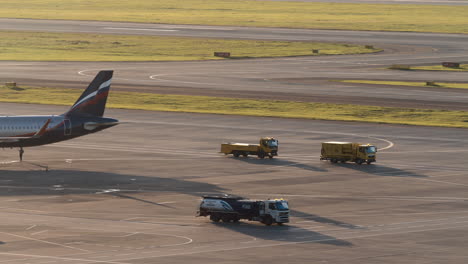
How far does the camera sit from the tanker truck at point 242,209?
72.7 metres

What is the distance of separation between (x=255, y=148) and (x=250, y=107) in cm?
4256

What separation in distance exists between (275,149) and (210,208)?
114 ft

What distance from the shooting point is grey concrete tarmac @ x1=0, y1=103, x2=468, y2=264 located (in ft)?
208

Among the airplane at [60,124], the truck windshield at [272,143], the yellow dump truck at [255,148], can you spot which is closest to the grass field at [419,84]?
the yellow dump truck at [255,148]

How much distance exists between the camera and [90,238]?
218ft

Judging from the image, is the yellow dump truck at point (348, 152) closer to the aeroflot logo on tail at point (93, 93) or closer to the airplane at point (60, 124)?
the airplane at point (60, 124)

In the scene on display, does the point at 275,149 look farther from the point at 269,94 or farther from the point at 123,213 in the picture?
the point at 269,94

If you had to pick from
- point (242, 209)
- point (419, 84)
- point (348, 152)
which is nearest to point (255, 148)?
point (348, 152)

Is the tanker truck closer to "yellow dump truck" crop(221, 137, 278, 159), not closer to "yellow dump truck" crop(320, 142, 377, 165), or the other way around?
"yellow dump truck" crop(320, 142, 377, 165)

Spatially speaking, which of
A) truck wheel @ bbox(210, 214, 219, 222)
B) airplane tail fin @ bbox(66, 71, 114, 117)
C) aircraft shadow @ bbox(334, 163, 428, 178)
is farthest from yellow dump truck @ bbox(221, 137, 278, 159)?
truck wheel @ bbox(210, 214, 219, 222)

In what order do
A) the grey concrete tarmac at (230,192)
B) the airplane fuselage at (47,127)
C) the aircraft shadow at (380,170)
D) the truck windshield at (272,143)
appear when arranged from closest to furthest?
the grey concrete tarmac at (230,192)
the aircraft shadow at (380,170)
the airplane fuselage at (47,127)
the truck windshield at (272,143)

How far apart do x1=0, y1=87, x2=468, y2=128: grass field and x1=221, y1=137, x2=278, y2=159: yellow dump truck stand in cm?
3404

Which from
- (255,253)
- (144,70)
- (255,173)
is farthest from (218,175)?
(144,70)

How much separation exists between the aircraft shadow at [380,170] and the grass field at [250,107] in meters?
34.7
